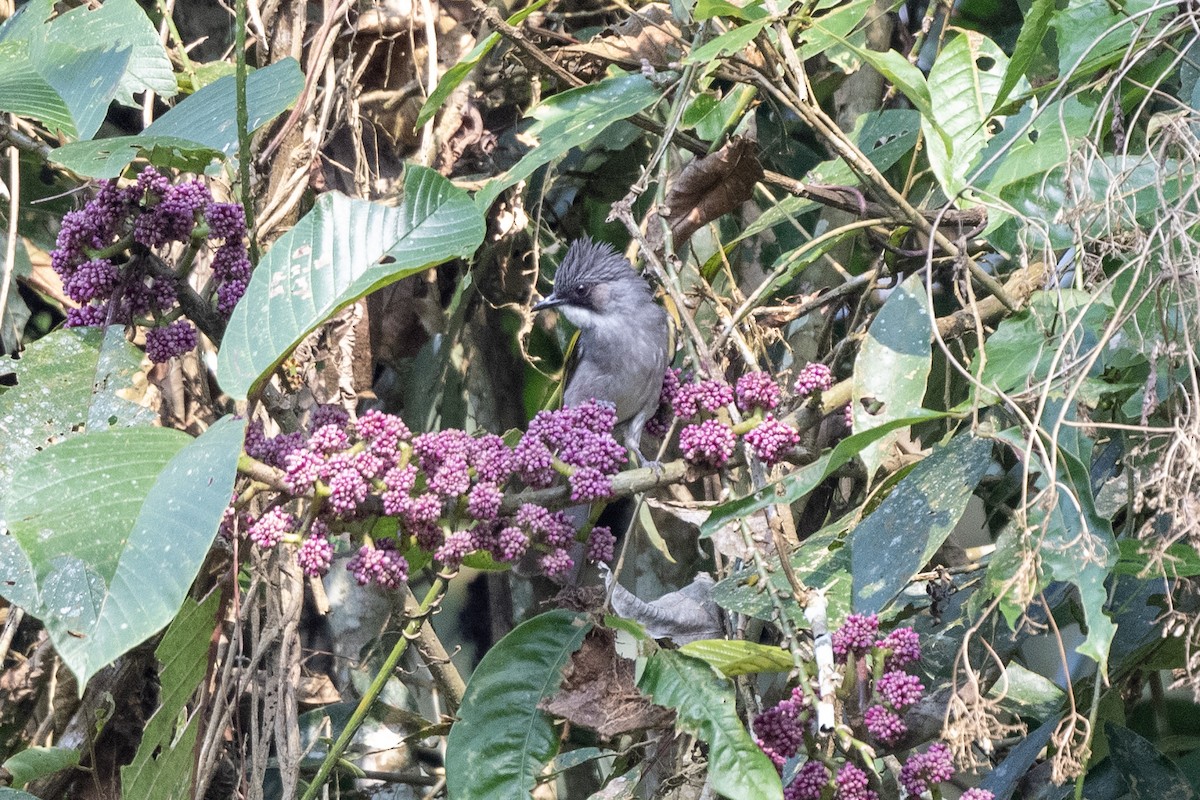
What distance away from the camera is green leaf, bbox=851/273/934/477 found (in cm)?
166

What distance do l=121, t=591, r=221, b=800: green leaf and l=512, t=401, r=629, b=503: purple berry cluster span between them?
0.61 meters

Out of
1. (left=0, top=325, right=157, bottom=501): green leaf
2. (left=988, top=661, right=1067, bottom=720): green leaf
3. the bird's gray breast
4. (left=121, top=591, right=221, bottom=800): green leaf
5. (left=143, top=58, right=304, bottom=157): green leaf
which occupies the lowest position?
the bird's gray breast

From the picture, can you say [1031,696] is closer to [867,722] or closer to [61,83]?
[867,722]

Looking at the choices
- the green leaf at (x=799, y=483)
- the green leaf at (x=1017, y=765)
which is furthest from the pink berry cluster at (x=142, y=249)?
the green leaf at (x=1017, y=765)

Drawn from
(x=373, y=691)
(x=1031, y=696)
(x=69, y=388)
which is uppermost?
(x=69, y=388)

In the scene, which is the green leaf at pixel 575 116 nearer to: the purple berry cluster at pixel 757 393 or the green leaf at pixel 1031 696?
the purple berry cluster at pixel 757 393

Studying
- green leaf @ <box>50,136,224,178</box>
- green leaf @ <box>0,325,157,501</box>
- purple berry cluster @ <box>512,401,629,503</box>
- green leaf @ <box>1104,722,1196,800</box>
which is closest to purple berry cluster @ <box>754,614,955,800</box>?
purple berry cluster @ <box>512,401,629,503</box>

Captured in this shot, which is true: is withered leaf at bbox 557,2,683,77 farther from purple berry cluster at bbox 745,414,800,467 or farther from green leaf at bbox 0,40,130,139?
purple berry cluster at bbox 745,414,800,467

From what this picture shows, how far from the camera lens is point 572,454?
5.56ft

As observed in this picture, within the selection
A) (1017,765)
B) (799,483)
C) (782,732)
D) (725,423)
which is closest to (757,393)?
(725,423)

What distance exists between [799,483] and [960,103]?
0.96 metres

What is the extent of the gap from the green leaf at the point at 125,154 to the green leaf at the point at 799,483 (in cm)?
99

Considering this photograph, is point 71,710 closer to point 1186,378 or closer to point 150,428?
point 150,428

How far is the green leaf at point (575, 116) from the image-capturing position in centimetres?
197
